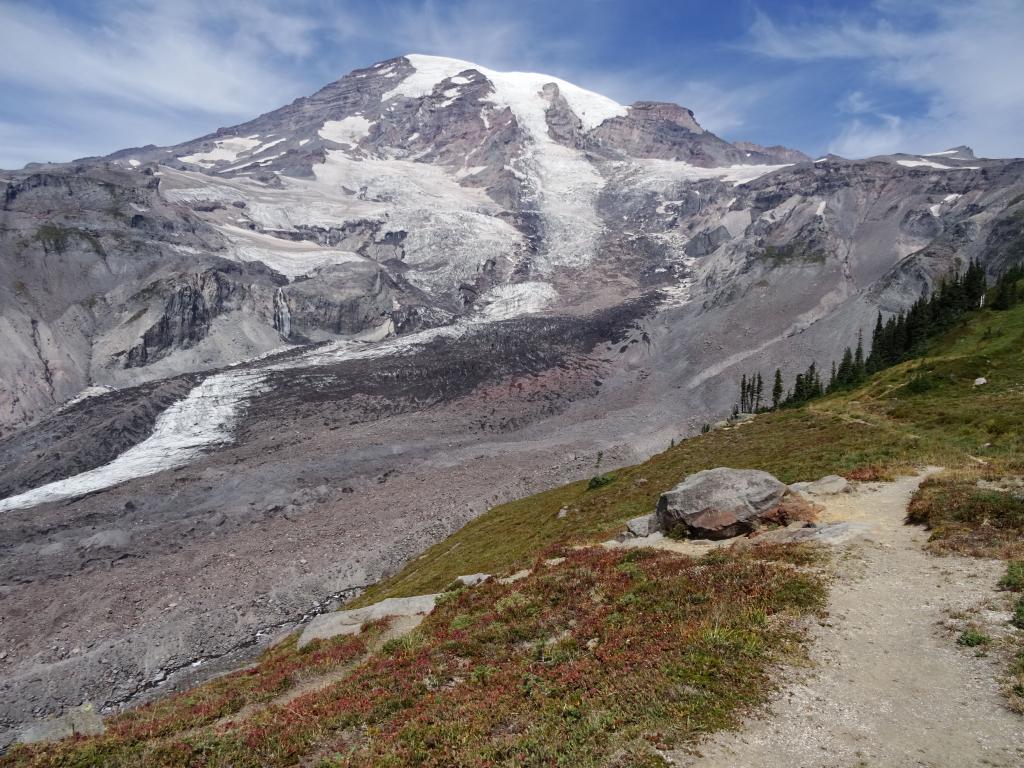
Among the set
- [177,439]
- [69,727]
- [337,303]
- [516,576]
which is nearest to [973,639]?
[516,576]

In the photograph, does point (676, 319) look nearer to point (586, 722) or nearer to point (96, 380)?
point (96, 380)

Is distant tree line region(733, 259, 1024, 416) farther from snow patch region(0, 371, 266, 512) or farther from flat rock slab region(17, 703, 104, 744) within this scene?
snow patch region(0, 371, 266, 512)

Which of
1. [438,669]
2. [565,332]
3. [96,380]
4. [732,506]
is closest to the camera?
[438,669]

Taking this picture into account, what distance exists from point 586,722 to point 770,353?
465ft

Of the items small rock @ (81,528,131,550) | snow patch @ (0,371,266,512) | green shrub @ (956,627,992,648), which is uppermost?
green shrub @ (956,627,992,648)

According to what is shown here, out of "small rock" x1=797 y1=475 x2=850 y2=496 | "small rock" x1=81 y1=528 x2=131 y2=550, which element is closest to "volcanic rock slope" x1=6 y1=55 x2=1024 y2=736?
"small rock" x1=81 y1=528 x2=131 y2=550

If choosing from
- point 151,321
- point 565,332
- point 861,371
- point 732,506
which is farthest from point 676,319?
point 732,506

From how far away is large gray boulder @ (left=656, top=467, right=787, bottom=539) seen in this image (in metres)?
21.0

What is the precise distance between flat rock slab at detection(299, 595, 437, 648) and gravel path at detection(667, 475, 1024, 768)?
1481cm

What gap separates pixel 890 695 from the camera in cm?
978

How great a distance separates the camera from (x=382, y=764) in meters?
9.70

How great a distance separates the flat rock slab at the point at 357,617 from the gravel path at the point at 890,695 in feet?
48.6

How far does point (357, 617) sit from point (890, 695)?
776 inches

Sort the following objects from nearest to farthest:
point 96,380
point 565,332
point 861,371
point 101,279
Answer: point 861,371 < point 96,380 < point 101,279 < point 565,332
